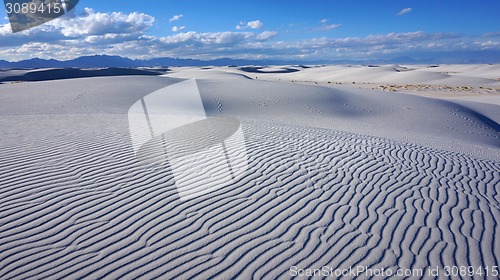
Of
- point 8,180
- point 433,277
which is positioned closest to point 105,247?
point 8,180

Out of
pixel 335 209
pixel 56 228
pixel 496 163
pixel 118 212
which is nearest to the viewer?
pixel 56 228

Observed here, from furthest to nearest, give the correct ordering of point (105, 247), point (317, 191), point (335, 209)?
point (317, 191), point (335, 209), point (105, 247)

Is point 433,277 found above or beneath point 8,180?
beneath

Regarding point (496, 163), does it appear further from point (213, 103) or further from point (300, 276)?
point (213, 103)

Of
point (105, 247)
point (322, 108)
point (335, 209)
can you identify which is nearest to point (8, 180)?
point (105, 247)

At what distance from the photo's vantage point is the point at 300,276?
10.9ft

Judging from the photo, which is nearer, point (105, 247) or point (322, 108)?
point (105, 247)

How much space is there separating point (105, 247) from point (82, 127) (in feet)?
20.7

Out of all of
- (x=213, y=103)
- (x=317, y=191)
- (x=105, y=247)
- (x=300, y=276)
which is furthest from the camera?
(x=213, y=103)

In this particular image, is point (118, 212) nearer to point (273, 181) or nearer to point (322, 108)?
point (273, 181)

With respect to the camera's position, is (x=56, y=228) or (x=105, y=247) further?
(x=56, y=228)

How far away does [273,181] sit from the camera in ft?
18.1

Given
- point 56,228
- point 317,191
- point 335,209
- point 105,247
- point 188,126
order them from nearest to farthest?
point 105,247 → point 56,228 → point 335,209 → point 317,191 → point 188,126

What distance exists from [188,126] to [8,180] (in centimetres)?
520
